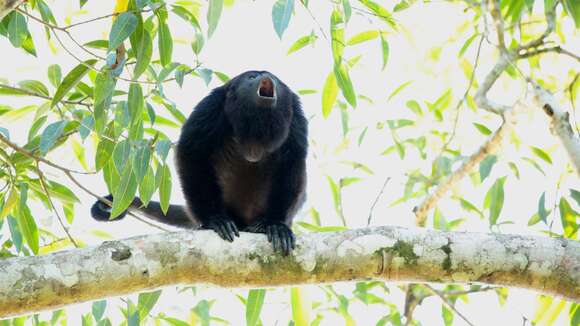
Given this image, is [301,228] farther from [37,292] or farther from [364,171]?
[37,292]

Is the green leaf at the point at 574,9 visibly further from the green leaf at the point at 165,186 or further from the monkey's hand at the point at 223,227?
the green leaf at the point at 165,186

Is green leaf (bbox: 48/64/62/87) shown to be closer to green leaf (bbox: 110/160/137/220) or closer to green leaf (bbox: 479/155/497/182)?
green leaf (bbox: 110/160/137/220)

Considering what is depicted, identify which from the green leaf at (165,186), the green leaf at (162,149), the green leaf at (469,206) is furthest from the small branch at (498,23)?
the green leaf at (162,149)

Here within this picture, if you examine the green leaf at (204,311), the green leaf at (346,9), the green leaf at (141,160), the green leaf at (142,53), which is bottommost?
the green leaf at (204,311)

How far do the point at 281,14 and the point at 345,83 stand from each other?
50 centimetres

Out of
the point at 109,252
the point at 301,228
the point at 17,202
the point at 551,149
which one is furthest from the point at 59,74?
the point at 551,149

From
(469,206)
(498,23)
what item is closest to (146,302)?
(469,206)

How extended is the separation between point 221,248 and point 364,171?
1.96 m

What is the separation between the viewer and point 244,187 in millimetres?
3426

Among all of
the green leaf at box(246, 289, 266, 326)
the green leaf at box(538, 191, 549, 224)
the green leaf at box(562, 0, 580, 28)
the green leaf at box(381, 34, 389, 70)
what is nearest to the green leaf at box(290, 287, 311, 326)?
the green leaf at box(246, 289, 266, 326)

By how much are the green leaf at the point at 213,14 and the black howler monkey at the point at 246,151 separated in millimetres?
1370

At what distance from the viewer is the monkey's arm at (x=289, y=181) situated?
10.1ft

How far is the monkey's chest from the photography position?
11.2 ft

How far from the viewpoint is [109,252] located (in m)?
2.02
